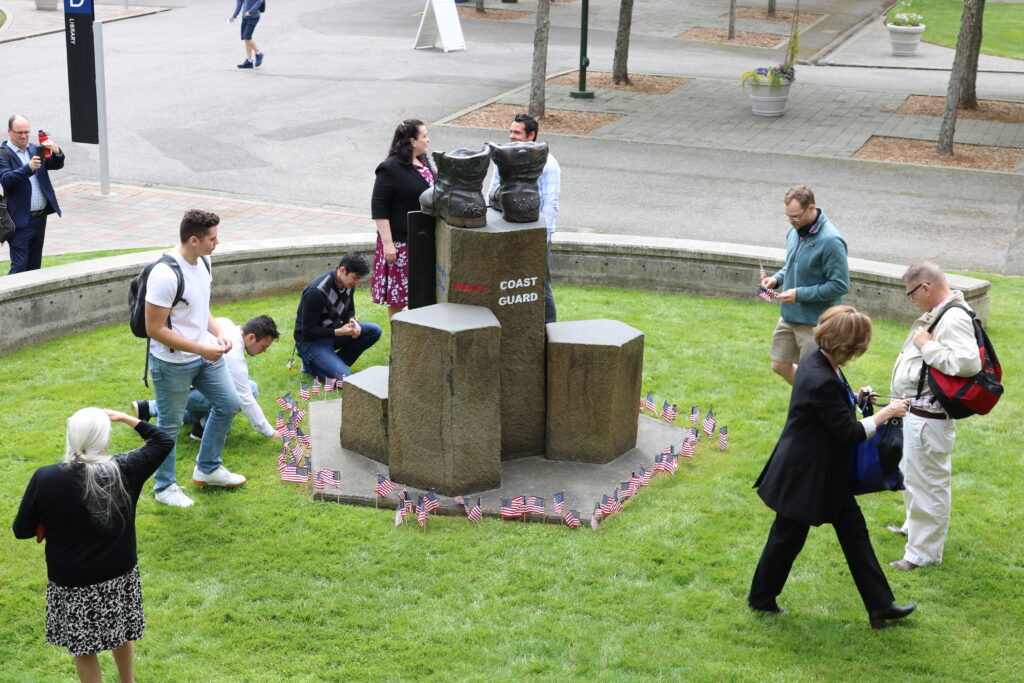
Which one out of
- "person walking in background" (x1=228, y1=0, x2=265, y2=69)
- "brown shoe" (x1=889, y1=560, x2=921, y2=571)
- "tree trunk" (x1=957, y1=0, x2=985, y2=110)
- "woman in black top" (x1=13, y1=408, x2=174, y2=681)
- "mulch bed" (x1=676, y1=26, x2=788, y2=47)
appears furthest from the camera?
"mulch bed" (x1=676, y1=26, x2=788, y2=47)

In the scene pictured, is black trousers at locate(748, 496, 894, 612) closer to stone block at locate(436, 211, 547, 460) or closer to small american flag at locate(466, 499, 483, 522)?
small american flag at locate(466, 499, 483, 522)

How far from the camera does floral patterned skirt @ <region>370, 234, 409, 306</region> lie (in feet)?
30.2

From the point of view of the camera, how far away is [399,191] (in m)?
9.01

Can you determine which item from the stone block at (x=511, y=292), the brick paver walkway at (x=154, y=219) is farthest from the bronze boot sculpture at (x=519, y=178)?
the brick paver walkway at (x=154, y=219)

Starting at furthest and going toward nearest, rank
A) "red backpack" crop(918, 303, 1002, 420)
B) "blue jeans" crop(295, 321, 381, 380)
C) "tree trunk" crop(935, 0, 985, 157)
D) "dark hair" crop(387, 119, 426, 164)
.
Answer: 1. "tree trunk" crop(935, 0, 985, 157)
2. "blue jeans" crop(295, 321, 381, 380)
3. "dark hair" crop(387, 119, 426, 164)
4. "red backpack" crop(918, 303, 1002, 420)

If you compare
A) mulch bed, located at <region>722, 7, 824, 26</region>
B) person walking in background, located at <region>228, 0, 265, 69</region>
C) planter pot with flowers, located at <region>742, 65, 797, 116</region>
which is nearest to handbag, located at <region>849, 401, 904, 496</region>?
planter pot with flowers, located at <region>742, 65, 797, 116</region>

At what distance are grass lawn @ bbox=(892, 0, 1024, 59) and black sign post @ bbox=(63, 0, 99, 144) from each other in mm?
22512

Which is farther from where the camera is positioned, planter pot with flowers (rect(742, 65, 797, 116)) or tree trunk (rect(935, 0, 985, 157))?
planter pot with flowers (rect(742, 65, 797, 116))

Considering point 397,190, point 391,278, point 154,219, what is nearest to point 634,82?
point 154,219

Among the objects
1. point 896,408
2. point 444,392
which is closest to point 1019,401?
point 896,408

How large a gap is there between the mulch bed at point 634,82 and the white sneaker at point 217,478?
695 inches

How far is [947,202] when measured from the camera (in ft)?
53.3

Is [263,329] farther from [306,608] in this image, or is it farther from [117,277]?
[117,277]

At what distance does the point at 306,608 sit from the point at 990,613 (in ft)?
11.8
